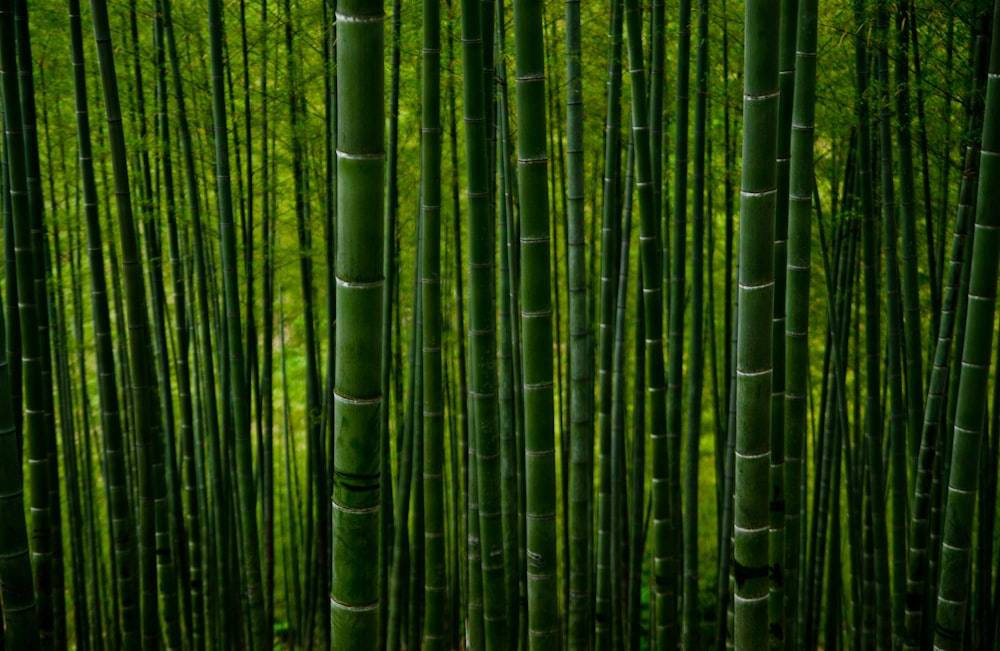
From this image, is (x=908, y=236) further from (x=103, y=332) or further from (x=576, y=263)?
(x=103, y=332)

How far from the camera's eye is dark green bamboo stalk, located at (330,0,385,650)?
130 centimetres

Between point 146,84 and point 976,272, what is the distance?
186 inches

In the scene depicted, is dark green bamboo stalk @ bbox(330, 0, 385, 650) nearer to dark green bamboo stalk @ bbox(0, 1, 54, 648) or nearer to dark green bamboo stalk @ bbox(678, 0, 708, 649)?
dark green bamboo stalk @ bbox(0, 1, 54, 648)

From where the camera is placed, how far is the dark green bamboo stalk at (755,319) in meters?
1.63

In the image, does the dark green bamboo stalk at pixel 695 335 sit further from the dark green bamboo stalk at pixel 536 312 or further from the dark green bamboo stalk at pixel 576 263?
the dark green bamboo stalk at pixel 536 312

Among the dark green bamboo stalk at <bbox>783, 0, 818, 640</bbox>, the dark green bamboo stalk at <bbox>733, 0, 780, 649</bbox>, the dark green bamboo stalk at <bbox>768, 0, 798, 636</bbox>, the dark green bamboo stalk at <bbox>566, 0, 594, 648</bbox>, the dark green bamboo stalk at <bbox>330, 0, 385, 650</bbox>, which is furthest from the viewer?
the dark green bamboo stalk at <bbox>566, 0, 594, 648</bbox>

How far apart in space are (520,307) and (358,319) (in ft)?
8.08

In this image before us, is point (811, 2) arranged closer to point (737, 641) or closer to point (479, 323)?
point (479, 323)

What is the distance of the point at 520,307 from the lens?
12.6 ft

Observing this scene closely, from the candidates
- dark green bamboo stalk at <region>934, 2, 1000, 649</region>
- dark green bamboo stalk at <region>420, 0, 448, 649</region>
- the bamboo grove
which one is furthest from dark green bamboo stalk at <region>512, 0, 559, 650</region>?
dark green bamboo stalk at <region>934, 2, 1000, 649</region>

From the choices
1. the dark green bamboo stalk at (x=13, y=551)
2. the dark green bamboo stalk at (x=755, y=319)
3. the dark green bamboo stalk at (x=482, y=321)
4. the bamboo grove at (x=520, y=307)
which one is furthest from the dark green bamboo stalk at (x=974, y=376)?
the dark green bamboo stalk at (x=13, y=551)

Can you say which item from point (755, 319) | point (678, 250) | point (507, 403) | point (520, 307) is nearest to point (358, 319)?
point (755, 319)

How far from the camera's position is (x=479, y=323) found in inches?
92.6

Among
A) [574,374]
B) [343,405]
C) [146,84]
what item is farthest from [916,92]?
[146,84]
